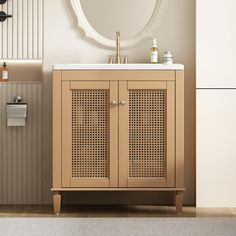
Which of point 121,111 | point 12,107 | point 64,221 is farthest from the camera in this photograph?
point 12,107

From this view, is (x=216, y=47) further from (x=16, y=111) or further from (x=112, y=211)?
(x=16, y=111)

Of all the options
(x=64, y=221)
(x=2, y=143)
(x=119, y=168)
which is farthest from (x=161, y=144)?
(x=2, y=143)

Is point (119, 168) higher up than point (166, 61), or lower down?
lower down

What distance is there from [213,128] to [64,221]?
4.46ft

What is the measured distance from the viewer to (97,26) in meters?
5.25

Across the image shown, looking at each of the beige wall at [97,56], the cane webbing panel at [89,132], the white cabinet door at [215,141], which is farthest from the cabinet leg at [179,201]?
the cane webbing panel at [89,132]

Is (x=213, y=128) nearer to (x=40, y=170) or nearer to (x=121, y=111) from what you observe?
(x=121, y=111)

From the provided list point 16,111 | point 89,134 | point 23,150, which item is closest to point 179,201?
point 89,134

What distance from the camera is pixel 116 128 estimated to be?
481cm

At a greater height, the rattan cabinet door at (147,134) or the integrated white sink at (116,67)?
the integrated white sink at (116,67)

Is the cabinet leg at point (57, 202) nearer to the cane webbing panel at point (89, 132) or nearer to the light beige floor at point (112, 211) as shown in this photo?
the light beige floor at point (112, 211)

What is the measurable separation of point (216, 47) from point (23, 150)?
5.36ft

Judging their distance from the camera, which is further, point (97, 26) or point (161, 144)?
point (97, 26)

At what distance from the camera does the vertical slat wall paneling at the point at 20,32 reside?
5234mm
